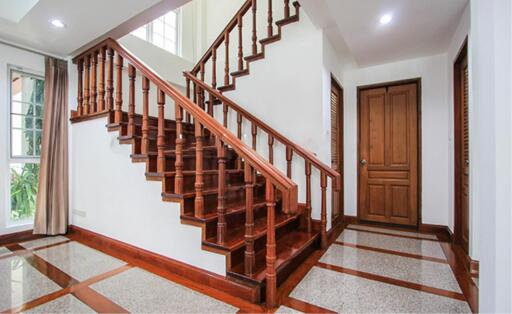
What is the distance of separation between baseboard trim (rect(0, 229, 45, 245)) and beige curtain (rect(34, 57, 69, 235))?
0.08 metres

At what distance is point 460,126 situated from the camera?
8.93ft

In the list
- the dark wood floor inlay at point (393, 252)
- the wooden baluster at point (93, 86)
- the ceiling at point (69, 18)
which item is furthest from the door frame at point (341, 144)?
the wooden baluster at point (93, 86)

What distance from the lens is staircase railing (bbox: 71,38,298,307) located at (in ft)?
5.08

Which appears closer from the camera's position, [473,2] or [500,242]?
[500,242]

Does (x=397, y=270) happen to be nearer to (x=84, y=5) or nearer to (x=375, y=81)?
(x=375, y=81)

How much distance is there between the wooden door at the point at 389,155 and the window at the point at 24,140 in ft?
14.5

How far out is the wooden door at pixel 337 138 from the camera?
3.36 metres

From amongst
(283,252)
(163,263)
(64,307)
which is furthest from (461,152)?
(64,307)

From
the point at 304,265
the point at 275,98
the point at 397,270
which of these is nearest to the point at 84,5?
the point at 275,98

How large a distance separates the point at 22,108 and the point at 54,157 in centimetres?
70

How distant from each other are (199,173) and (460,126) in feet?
9.48

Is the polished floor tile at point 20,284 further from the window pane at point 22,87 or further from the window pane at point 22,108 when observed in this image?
the window pane at point 22,87

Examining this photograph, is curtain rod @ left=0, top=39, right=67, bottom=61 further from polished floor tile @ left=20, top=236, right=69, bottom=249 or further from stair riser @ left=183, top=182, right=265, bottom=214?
stair riser @ left=183, top=182, right=265, bottom=214

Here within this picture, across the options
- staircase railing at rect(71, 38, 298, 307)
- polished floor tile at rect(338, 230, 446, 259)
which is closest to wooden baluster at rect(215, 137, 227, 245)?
staircase railing at rect(71, 38, 298, 307)
